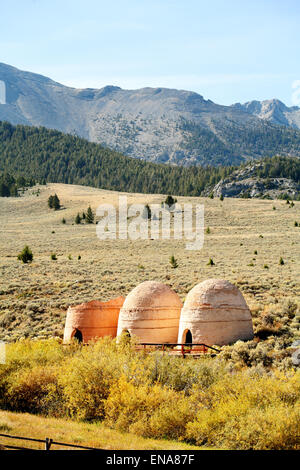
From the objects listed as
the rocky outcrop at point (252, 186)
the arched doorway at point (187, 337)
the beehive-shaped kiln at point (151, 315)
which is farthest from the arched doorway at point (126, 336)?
the rocky outcrop at point (252, 186)

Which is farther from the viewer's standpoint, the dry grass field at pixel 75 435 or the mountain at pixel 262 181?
the mountain at pixel 262 181

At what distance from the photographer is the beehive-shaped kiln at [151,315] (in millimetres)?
26578

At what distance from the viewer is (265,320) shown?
97.9 ft

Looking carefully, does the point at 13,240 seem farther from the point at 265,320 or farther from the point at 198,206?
the point at 265,320

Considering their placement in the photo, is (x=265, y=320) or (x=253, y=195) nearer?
(x=265, y=320)

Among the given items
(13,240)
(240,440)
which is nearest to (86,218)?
(13,240)

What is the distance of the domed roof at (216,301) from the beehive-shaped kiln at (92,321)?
4.62 metres

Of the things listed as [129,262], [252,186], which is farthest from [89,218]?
[252,186]

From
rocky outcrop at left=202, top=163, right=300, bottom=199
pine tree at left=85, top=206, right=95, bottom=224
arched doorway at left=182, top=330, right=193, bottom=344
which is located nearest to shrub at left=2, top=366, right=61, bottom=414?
arched doorway at left=182, top=330, right=193, bottom=344

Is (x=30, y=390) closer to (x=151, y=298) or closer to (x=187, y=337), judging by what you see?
(x=151, y=298)

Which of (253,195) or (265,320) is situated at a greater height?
(253,195)

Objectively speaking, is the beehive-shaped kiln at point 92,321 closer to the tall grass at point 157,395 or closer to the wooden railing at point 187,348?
the wooden railing at point 187,348

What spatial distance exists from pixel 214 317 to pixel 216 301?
73 cm
